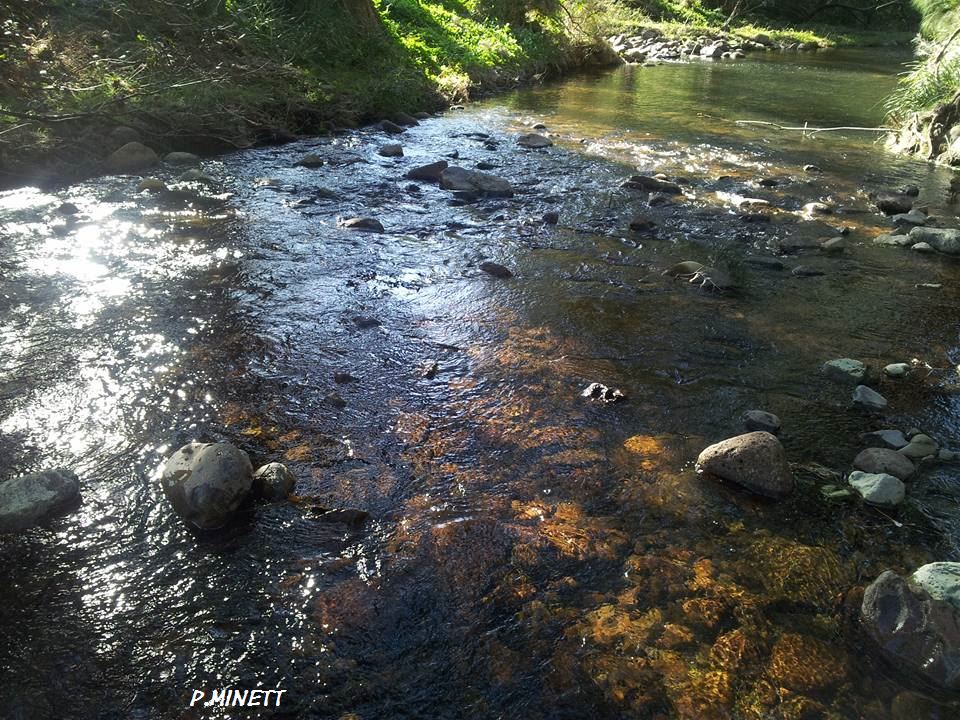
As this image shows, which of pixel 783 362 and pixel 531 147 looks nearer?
pixel 783 362

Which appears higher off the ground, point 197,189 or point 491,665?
point 197,189

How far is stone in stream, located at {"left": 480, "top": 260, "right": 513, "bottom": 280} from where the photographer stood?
5438 mm

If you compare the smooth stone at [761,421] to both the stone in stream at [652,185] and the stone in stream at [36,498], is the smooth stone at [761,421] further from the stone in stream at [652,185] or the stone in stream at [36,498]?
the stone in stream at [652,185]

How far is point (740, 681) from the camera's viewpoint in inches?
89.8

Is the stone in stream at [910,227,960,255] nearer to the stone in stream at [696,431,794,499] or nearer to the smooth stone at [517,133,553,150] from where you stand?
the stone in stream at [696,431,794,499]

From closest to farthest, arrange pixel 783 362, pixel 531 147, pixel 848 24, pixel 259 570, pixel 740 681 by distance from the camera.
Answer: pixel 740 681
pixel 259 570
pixel 783 362
pixel 531 147
pixel 848 24

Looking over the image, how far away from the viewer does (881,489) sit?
3.07m

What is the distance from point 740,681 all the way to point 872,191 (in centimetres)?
779

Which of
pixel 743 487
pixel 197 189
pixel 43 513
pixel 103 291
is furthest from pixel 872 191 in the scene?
pixel 43 513

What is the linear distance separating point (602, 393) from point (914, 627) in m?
1.82

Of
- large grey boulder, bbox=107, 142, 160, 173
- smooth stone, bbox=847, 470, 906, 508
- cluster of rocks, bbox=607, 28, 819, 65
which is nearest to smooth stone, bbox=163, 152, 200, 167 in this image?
large grey boulder, bbox=107, 142, 160, 173

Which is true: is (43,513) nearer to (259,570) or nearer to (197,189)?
(259,570)

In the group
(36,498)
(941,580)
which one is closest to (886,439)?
(941,580)

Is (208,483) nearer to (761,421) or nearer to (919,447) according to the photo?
(761,421)
